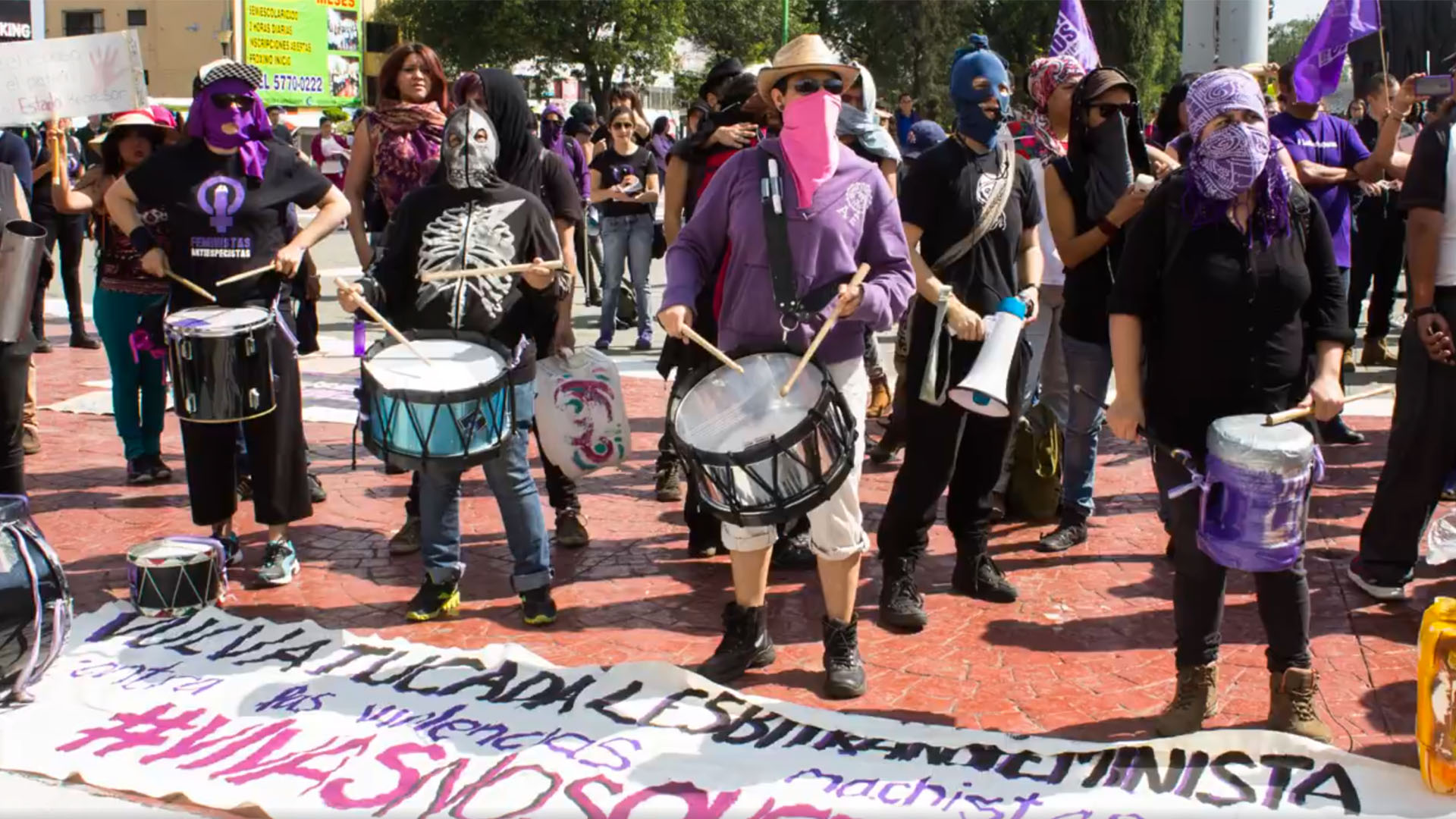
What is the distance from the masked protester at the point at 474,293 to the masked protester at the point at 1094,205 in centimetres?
212

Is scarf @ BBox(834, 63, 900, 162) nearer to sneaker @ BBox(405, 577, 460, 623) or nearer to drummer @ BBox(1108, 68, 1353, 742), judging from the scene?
drummer @ BBox(1108, 68, 1353, 742)

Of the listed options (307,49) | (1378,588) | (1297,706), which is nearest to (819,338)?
(1297,706)

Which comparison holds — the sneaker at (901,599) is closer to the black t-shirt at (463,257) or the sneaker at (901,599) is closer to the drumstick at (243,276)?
the black t-shirt at (463,257)

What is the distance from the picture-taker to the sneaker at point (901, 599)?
18.7 feet

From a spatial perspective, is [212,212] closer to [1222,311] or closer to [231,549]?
[231,549]

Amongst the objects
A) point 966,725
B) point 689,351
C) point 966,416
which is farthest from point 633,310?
Result: point 966,725

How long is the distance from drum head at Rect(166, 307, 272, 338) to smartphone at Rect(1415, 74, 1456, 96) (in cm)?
538

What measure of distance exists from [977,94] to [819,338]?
5.06ft

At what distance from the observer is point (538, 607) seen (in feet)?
19.0

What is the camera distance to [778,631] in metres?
5.72

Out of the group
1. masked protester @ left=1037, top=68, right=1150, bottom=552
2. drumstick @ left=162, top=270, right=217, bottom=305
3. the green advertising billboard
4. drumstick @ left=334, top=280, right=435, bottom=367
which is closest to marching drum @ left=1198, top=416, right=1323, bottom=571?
masked protester @ left=1037, top=68, right=1150, bottom=552

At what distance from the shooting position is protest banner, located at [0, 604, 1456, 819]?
4.13 metres

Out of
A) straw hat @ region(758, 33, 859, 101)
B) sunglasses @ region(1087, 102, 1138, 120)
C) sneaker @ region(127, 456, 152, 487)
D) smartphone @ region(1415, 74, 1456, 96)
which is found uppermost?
Answer: smartphone @ region(1415, 74, 1456, 96)

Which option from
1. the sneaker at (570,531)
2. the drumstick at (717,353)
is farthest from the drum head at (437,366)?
the sneaker at (570,531)
